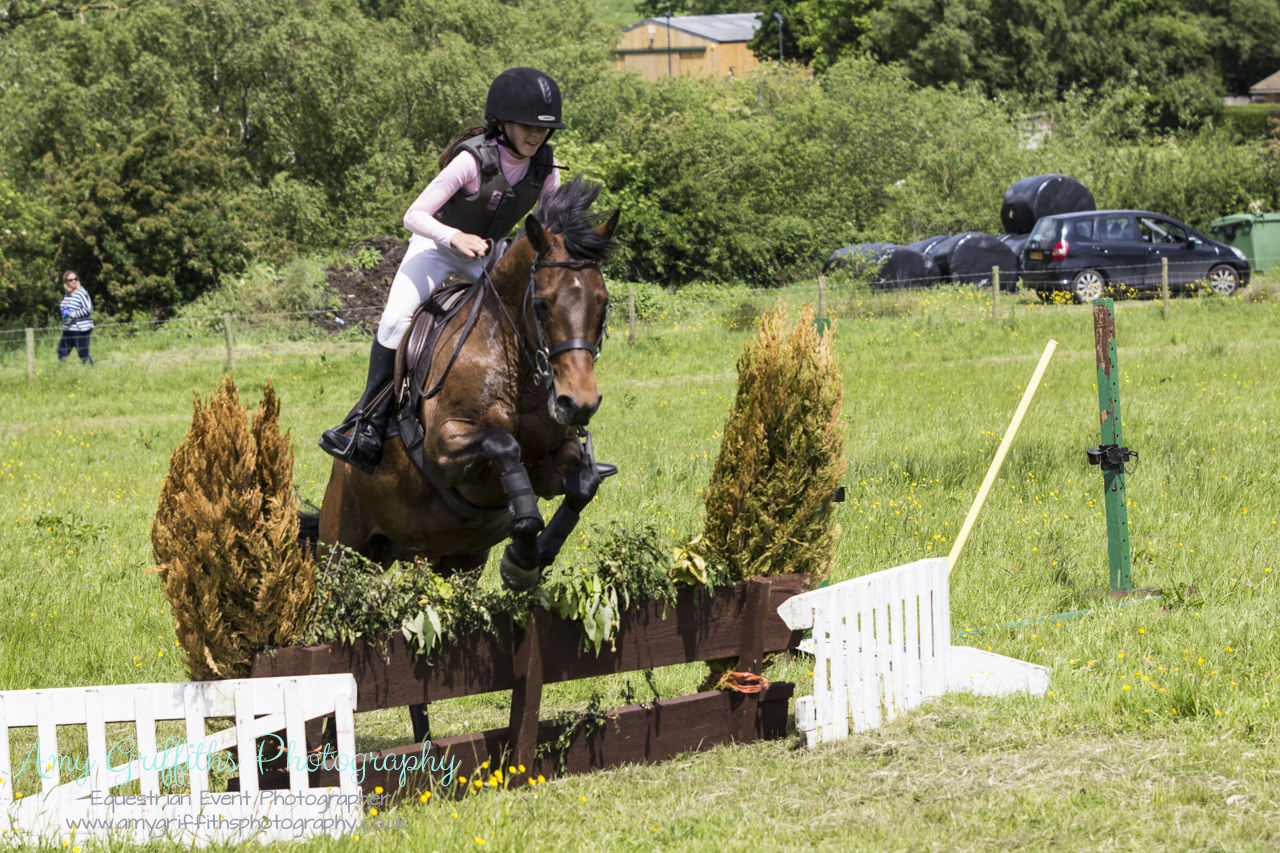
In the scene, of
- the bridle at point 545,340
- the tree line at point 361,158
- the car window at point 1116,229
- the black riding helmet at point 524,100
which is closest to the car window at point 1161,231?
the car window at point 1116,229

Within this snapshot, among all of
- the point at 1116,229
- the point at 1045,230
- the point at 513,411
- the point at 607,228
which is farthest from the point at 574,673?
the point at 1116,229

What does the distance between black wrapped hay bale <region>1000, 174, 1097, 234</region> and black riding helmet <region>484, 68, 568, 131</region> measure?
25.0 m

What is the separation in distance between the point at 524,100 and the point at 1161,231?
70.9 feet

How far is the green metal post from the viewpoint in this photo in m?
7.07

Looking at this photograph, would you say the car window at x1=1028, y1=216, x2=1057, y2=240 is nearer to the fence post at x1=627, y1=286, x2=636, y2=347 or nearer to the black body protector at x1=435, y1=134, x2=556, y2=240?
the fence post at x1=627, y1=286, x2=636, y2=347

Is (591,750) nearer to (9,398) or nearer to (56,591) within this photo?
(56,591)

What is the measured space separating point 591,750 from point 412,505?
1429 millimetres

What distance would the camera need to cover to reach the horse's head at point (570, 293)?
186 inches

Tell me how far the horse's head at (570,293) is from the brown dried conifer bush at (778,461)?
→ 2.87 ft

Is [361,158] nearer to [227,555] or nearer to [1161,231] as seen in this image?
[1161,231]

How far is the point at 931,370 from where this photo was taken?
1719cm

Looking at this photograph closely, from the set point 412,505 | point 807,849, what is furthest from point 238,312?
point 807,849

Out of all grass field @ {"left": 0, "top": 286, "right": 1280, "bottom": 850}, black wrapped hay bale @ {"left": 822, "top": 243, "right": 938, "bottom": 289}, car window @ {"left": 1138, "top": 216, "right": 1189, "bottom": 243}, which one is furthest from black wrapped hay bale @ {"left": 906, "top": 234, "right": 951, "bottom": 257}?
grass field @ {"left": 0, "top": 286, "right": 1280, "bottom": 850}

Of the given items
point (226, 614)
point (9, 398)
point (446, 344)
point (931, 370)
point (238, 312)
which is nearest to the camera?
point (226, 614)
